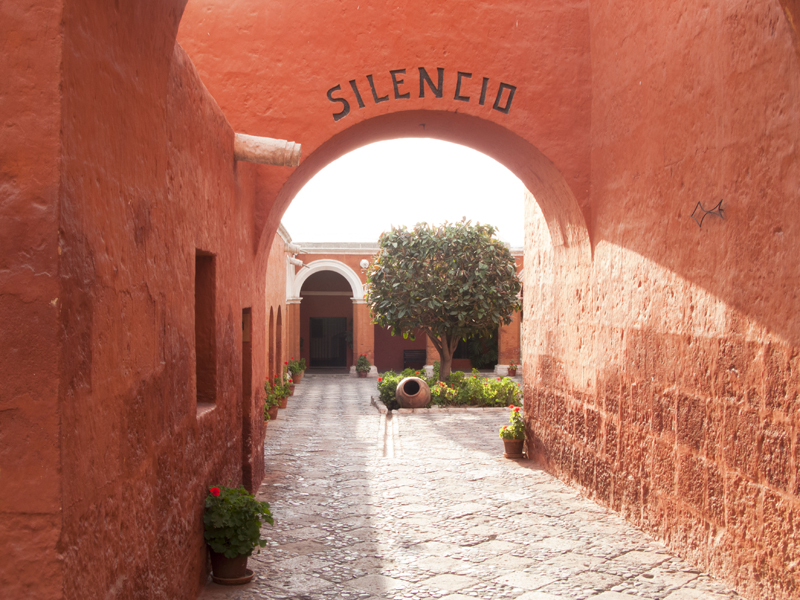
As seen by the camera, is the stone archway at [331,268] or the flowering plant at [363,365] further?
the stone archway at [331,268]

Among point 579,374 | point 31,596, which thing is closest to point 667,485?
point 579,374

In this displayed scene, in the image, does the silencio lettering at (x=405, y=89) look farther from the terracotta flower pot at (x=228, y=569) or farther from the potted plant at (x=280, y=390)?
the potted plant at (x=280, y=390)

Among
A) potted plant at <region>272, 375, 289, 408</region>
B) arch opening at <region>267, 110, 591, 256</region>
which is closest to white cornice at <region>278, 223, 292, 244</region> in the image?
potted plant at <region>272, 375, 289, 408</region>

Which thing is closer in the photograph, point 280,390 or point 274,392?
point 274,392

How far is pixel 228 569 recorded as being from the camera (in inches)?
179

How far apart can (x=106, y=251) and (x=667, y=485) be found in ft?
14.3

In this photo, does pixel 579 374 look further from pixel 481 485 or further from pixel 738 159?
pixel 738 159

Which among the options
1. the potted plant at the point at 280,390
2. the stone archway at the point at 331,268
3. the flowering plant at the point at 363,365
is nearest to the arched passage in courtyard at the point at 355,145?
the potted plant at the point at 280,390

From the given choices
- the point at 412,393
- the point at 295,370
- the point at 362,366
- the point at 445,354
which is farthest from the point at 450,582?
the point at 362,366

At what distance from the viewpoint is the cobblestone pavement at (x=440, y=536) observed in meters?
4.54

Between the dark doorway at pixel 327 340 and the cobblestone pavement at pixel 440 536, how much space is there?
1616 cm

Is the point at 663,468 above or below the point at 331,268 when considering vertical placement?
below

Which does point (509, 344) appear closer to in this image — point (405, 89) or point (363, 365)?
point (363, 365)

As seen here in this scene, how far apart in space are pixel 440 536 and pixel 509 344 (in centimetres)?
1715
